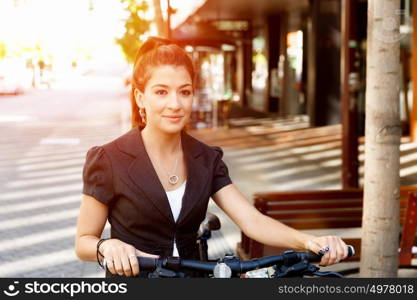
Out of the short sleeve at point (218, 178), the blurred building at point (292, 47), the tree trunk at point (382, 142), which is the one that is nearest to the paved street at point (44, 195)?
the tree trunk at point (382, 142)

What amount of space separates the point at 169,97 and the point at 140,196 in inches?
14.4

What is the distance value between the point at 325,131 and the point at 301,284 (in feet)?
Result: 62.5

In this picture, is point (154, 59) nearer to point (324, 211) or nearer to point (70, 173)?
point (324, 211)

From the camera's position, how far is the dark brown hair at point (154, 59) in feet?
8.79

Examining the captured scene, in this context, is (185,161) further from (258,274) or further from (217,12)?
(217,12)

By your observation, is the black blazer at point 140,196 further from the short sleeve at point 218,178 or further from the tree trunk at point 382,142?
the tree trunk at point 382,142

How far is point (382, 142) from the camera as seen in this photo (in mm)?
3994

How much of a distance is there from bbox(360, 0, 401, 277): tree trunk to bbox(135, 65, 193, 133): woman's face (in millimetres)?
1593

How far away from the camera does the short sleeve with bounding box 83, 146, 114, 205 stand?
2.67 metres

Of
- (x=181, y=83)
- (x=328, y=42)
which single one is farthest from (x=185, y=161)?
(x=328, y=42)

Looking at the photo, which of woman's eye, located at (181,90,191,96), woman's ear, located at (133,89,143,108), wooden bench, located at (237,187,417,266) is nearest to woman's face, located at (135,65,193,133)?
woman's eye, located at (181,90,191,96)

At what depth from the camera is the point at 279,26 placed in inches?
1209

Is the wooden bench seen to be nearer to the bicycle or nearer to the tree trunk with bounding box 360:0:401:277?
the tree trunk with bounding box 360:0:401:277

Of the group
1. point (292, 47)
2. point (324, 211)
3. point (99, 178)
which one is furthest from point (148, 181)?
point (292, 47)
